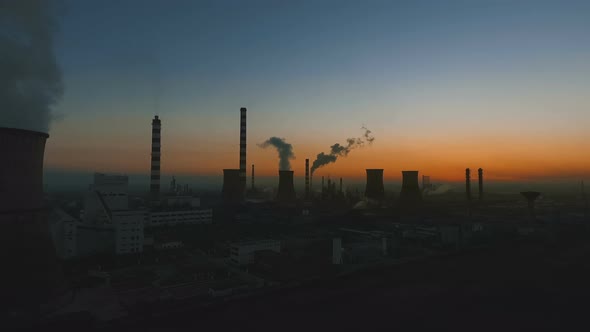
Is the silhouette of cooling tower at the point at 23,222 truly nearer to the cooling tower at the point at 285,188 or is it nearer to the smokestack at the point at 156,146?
the smokestack at the point at 156,146

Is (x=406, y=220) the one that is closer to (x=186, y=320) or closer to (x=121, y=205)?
(x=121, y=205)

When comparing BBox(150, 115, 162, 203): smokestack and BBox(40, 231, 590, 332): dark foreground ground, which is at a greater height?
BBox(150, 115, 162, 203): smokestack

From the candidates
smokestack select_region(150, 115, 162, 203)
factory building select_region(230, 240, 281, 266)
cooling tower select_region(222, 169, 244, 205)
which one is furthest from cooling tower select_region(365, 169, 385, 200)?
factory building select_region(230, 240, 281, 266)

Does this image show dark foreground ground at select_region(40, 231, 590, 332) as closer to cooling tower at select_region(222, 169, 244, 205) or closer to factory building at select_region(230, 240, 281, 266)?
factory building at select_region(230, 240, 281, 266)

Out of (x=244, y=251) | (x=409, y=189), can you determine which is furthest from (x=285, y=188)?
(x=244, y=251)

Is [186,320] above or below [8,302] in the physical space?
below

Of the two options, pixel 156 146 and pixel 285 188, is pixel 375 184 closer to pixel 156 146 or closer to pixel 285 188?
pixel 285 188

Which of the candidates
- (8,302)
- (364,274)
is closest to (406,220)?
(364,274)
